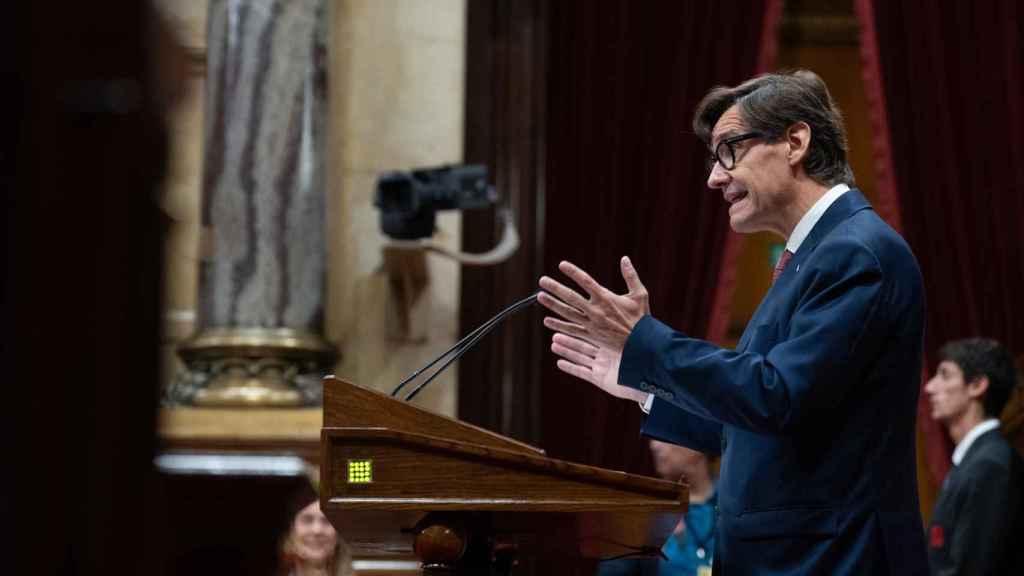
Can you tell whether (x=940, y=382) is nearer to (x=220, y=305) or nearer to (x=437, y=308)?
(x=437, y=308)

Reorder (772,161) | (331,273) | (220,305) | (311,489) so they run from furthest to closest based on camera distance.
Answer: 1. (331,273)
2. (220,305)
3. (311,489)
4. (772,161)

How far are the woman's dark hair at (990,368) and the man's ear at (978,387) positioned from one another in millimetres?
10

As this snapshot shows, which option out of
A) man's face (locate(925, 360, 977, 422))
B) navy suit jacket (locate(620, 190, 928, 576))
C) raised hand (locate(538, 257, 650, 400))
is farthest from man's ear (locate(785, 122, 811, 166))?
man's face (locate(925, 360, 977, 422))

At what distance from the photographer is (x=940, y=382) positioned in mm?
5586

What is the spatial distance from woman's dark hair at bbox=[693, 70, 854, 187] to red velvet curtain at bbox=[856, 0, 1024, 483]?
13.0 ft

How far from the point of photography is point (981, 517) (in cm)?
504

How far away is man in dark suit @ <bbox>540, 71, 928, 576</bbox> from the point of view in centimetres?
231

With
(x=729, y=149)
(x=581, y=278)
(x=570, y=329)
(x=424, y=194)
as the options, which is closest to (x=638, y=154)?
(x=424, y=194)

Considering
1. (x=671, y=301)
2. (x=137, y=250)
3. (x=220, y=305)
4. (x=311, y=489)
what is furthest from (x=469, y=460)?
(x=671, y=301)

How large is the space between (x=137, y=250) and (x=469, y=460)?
4.75ft

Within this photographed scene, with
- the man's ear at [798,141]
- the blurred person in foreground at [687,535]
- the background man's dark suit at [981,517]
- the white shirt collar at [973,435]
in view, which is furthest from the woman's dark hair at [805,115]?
the white shirt collar at [973,435]

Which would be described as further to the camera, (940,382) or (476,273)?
(476,273)

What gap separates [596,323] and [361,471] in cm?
48

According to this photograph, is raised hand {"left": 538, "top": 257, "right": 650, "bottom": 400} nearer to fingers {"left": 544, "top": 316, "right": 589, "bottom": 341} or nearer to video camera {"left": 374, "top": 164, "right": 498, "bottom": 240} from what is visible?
fingers {"left": 544, "top": 316, "right": 589, "bottom": 341}
